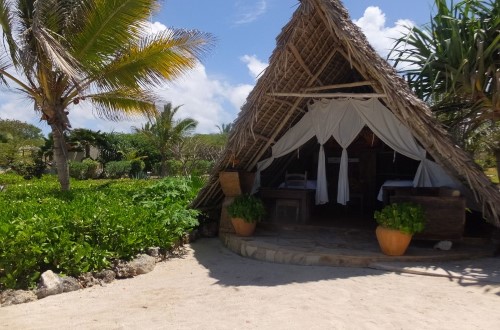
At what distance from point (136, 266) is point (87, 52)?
4.35 m

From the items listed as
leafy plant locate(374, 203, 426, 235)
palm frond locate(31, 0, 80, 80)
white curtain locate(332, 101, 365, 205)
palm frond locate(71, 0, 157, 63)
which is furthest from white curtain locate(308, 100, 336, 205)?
palm frond locate(31, 0, 80, 80)

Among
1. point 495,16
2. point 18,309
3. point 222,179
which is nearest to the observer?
point 18,309

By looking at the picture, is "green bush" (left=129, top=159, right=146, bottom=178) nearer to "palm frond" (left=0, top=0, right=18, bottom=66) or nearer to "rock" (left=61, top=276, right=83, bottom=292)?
"palm frond" (left=0, top=0, right=18, bottom=66)

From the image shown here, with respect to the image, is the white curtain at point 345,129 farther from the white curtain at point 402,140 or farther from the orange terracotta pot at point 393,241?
the orange terracotta pot at point 393,241

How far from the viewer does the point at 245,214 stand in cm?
623

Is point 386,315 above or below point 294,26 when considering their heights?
below

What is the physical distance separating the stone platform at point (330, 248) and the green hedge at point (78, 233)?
1124 mm

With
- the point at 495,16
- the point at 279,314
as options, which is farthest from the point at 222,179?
the point at 495,16

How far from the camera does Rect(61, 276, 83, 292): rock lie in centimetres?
427

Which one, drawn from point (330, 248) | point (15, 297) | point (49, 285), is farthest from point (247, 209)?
point (15, 297)

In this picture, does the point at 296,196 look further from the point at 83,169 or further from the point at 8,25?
the point at 83,169

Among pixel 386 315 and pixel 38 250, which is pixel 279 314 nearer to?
pixel 386 315

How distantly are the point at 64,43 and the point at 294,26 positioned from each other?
4428 millimetres

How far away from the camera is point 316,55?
6348 millimetres
